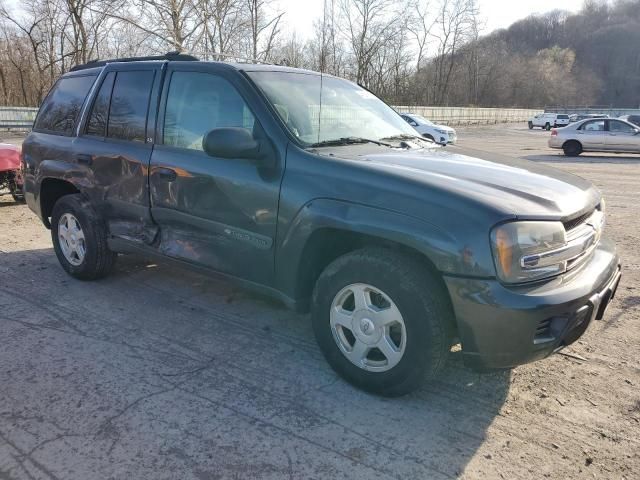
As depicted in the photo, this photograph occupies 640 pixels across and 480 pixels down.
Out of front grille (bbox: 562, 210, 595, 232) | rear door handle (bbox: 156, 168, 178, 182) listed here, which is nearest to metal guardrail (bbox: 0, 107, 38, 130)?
rear door handle (bbox: 156, 168, 178, 182)

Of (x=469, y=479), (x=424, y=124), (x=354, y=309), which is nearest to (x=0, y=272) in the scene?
(x=354, y=309)

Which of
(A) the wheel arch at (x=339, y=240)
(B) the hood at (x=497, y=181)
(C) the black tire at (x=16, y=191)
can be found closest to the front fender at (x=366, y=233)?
(A) the wheel arch at (x=339, y=240)

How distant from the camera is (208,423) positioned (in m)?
→ 2.74

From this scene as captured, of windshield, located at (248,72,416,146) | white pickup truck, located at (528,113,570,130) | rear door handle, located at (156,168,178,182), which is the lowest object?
rear door handle, located at (156,168,178,182)

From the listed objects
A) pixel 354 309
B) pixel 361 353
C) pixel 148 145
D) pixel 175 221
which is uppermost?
pixel 148 145

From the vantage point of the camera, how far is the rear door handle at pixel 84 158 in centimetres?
439

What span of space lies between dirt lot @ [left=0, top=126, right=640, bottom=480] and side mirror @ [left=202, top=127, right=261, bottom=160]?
4.37 ft

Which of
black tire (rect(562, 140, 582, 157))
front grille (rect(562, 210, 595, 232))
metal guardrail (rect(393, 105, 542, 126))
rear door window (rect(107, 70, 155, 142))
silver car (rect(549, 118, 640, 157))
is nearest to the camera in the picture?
front grille (rect(562, 210, 595, 232))

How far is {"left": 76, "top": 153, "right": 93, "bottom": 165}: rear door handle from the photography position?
4.39 meters

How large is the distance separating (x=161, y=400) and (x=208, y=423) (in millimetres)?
370

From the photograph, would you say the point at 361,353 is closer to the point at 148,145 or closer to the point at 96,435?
the point at 96,435

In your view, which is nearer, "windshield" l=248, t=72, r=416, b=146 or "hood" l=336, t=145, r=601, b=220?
"hood" l=336, t=145, r=601, b=220

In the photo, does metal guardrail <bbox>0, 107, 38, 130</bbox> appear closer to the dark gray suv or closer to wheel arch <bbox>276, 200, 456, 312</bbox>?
the dark gray suv

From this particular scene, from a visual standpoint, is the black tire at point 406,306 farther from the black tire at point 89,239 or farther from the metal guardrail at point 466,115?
the metal guardrail at point 466,115
